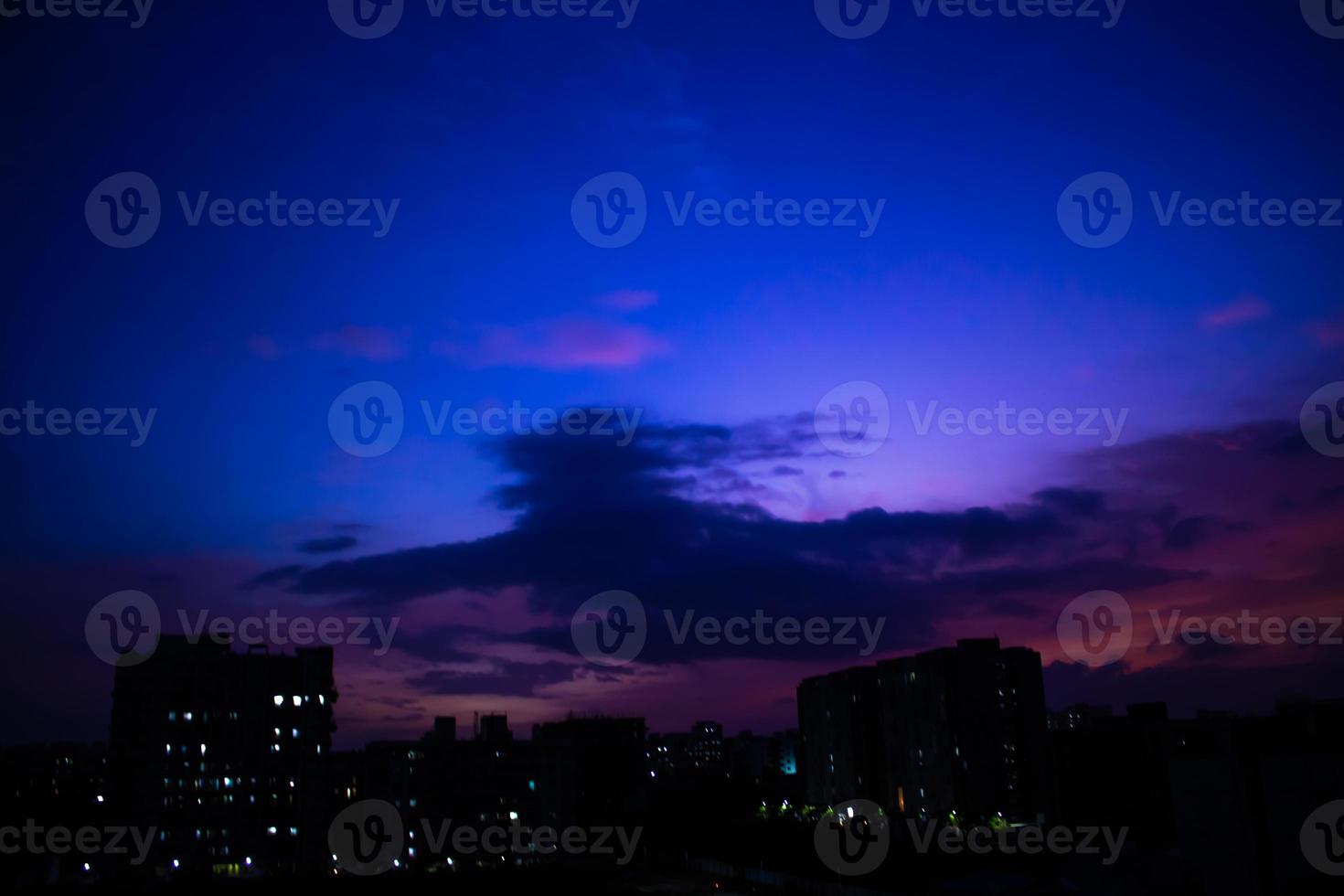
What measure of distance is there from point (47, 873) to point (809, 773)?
199 ft

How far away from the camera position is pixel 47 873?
3709 cm

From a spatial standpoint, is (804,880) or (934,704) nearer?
(804,880)

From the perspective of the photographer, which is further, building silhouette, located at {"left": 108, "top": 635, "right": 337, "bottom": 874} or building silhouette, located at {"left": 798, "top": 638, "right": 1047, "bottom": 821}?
building silhouette, located at {"left": 798, "top": 638, "right": 1047, "bottom": 821}

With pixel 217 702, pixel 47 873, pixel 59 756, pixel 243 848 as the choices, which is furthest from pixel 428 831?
pixel 59 756

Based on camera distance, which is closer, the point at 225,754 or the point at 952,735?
the point at 225,754

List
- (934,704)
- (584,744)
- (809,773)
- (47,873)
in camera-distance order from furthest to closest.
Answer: (584,744) < (809,773) < (934,704) < (47,873)

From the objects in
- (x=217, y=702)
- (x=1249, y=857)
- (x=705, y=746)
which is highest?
(x=217, y=702)

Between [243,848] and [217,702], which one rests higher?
[217,702]

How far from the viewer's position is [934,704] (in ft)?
208

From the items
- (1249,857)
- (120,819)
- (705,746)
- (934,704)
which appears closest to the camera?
(1249,857)

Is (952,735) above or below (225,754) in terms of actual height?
below

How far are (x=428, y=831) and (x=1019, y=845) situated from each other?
36213 mm

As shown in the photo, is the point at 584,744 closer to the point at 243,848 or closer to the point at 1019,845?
the point at 243,848

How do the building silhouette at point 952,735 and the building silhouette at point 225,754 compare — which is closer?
the building silhouette at point 225,754
